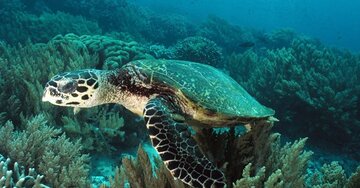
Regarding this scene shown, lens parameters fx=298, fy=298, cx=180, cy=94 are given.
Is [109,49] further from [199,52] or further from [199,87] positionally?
[199,52]

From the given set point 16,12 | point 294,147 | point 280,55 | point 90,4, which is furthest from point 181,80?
point 90,4

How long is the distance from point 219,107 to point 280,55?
18.1 ft

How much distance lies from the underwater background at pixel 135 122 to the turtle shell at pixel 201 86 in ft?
0.75

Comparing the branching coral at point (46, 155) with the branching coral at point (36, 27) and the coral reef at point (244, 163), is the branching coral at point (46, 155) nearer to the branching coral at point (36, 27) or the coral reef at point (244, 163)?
the coral reef at point (244, 163)

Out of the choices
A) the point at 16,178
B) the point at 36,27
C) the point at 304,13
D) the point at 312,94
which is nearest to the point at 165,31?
the point at 36,27

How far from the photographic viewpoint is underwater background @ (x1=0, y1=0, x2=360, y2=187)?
A: 243 cm

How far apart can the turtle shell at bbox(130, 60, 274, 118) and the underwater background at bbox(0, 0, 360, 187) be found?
227mm

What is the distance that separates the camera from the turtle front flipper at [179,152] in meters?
1.76

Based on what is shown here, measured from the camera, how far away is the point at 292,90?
6324 mm

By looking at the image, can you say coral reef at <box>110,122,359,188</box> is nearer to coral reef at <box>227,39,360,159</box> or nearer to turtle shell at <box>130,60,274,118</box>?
turtle shell at <box>130,60,274,118</box>

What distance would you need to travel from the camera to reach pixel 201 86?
2.80 m

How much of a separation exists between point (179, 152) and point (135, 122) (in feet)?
9.00

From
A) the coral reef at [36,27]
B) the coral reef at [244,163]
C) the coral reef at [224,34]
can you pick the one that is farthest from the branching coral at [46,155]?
the coral reef at [224,34]

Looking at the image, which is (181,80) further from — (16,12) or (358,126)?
(16,12)
